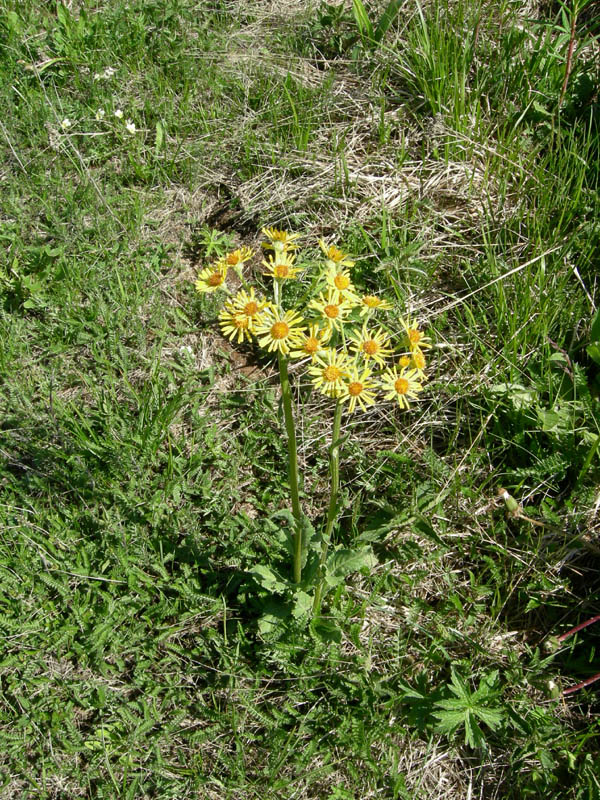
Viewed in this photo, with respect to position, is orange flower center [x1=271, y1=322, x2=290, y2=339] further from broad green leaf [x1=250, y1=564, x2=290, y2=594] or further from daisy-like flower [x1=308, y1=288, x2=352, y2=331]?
broad green leaf [x1=250, y1=564, x2=290, y2=594]

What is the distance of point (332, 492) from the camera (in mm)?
1769

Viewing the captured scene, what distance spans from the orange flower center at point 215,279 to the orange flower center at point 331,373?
0.37 meters

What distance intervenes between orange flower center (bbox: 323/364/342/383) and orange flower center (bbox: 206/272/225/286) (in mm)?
371

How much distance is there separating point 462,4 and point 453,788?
3341 millimetres

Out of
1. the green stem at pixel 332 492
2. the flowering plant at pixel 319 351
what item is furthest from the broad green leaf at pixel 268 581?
the green stem at pixel 332 492

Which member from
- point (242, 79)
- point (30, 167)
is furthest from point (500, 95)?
point (30, 167)

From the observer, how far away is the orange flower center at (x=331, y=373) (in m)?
1.55

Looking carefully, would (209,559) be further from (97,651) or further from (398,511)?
(398,511)

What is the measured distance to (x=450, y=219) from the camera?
9.59 ft

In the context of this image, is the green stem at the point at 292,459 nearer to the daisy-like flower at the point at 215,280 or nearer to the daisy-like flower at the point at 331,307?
the daisy-like flower at the point at 331,307

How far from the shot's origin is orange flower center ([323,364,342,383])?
5.09ft

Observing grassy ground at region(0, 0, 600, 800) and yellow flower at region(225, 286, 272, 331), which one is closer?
yellow flower at region(225, 286, 272, 331)

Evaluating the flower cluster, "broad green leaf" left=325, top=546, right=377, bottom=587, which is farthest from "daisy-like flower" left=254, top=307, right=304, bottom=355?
"broad green leaf" left=325, top=546, right=377, bottom=587

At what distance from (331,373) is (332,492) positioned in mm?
377
